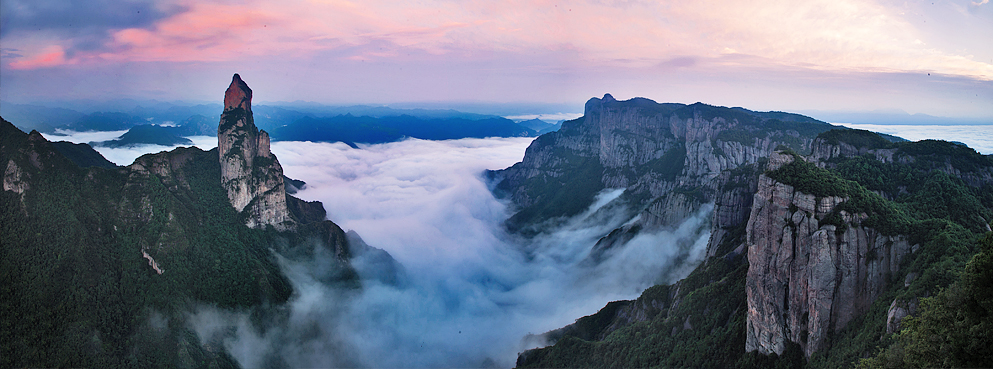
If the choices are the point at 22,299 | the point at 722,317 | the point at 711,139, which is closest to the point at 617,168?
the point at 711,139

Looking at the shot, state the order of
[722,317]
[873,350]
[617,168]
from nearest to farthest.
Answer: [873,350], [722,317], [617,168]

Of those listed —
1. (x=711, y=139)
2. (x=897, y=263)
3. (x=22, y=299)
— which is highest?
(x=711, y=139)

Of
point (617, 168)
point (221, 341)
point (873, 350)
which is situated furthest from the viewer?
point (617, 168)

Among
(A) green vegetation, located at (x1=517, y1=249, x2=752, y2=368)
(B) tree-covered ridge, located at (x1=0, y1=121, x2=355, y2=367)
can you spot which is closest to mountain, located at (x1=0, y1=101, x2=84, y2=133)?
(B) tree-covered ridge, located at (x1=0, y1=121, x2=355, y2=367)

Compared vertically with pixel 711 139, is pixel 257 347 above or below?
below

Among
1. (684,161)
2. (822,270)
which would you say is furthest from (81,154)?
(684,161)

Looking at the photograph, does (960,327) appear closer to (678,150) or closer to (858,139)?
(858,139)

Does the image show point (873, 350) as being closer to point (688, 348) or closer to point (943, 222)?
point (943, 222)
